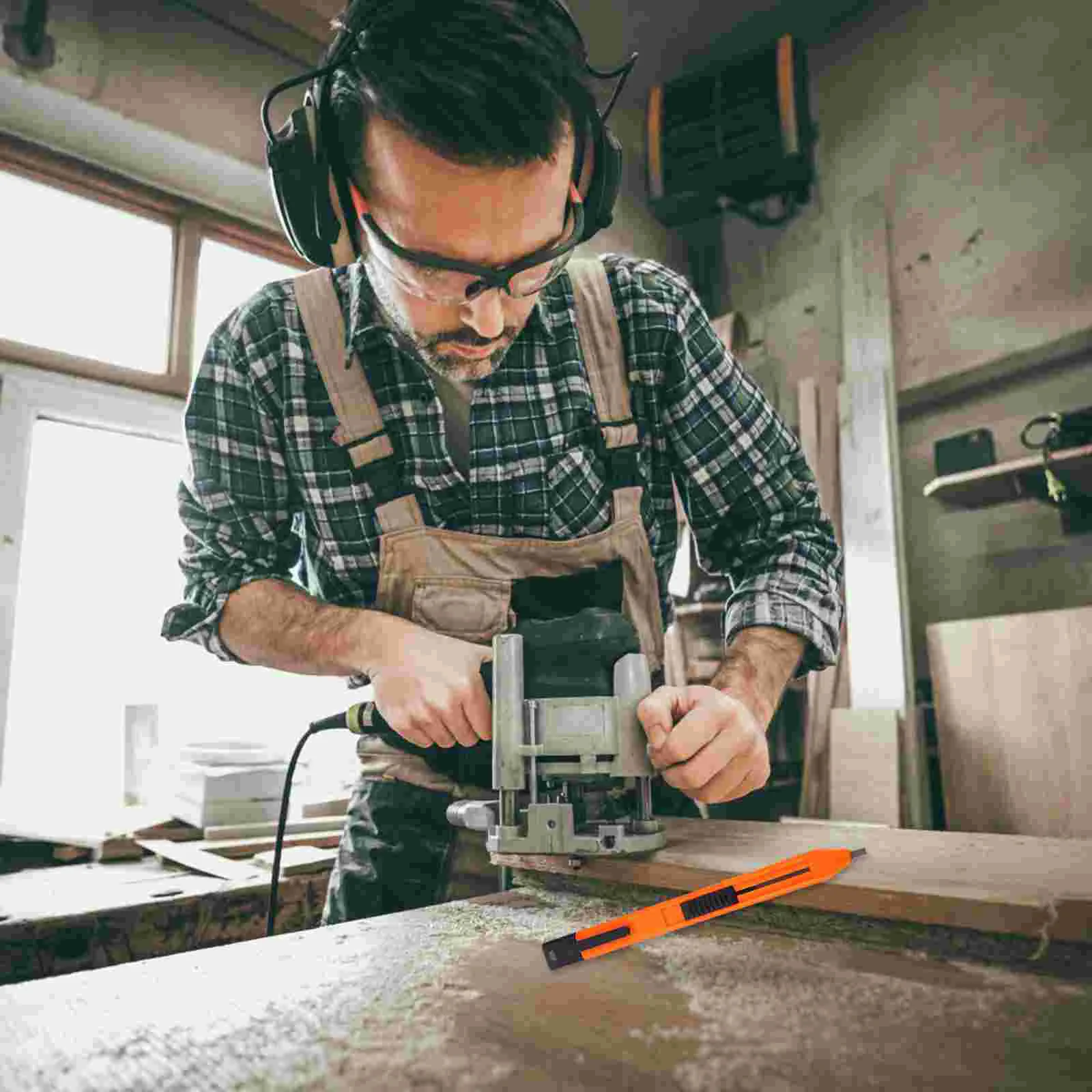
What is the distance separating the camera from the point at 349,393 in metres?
1.24

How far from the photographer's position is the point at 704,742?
928 mm

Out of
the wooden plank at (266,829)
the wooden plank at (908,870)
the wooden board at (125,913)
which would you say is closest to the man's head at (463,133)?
the wooden plank at (908,870)

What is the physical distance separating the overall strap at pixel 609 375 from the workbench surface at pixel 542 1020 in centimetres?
68

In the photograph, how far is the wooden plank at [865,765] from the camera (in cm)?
294

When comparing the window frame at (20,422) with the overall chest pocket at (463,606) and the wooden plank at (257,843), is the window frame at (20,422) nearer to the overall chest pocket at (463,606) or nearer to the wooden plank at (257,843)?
the wooden plank at (257,843)

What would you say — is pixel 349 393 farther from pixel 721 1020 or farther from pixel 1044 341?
pixel 1044 341

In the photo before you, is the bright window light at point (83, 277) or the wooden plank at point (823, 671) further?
the wooden plank at point (823, 671)

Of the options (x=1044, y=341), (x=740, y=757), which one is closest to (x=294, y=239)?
(x=740, y=757)

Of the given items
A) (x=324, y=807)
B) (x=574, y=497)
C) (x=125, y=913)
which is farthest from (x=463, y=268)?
(x=324, y=807)

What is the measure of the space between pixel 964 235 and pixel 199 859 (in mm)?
3477

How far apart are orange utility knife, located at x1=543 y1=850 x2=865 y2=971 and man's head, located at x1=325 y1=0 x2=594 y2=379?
0.74 meters

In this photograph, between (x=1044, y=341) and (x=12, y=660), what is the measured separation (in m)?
3.61

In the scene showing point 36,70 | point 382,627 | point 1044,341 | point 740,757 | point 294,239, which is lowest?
point 740,757

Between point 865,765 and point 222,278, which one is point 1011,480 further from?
point 222,278
